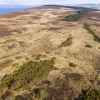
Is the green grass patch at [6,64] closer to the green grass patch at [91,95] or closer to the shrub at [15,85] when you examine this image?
the shrub at [15,85]

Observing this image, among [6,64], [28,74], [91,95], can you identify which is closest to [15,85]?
[28,74]

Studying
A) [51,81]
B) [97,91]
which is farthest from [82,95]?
[51,81]

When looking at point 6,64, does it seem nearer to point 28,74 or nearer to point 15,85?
point 28,74

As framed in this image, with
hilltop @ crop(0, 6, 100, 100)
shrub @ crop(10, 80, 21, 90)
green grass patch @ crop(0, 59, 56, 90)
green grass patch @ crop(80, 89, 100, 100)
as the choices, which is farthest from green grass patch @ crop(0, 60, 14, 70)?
green grass patch @ crop(80, 89, 100, 100)

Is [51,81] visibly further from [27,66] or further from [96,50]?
[96,50]

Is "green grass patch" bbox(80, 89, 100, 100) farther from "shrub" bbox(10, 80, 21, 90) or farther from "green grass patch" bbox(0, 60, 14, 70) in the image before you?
"green grass patch" bbox(0, 60, 14, 70)

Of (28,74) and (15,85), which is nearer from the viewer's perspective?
(15,85)
